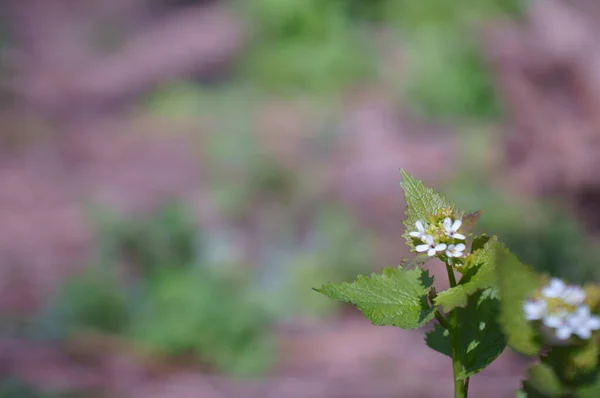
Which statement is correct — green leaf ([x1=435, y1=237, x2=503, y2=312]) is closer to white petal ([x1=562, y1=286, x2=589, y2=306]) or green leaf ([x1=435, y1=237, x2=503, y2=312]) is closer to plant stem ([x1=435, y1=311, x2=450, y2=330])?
plant stem ([x1=435, y1=311, x2=450, y2=330])

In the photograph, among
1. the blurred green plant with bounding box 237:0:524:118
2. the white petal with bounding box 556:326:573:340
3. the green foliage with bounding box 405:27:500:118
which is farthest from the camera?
the blurred green plant with bounding box 237:0:524:118

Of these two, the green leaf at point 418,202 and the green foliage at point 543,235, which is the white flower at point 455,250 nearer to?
the green leaf at point 418,202

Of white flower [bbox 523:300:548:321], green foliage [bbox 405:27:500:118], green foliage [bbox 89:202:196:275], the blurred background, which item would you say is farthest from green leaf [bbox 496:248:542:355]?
green foliage [bbox 405:27:500:118]

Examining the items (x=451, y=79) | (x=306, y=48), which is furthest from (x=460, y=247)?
(x=306, y=48)

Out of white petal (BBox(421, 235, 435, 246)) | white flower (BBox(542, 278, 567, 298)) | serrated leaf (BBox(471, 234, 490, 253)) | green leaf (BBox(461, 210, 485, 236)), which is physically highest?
green leaf (BBox(461, 210, 485, 236))

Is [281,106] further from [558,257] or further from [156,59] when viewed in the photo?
[558,257]

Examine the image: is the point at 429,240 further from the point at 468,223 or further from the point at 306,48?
the point at 306,48
